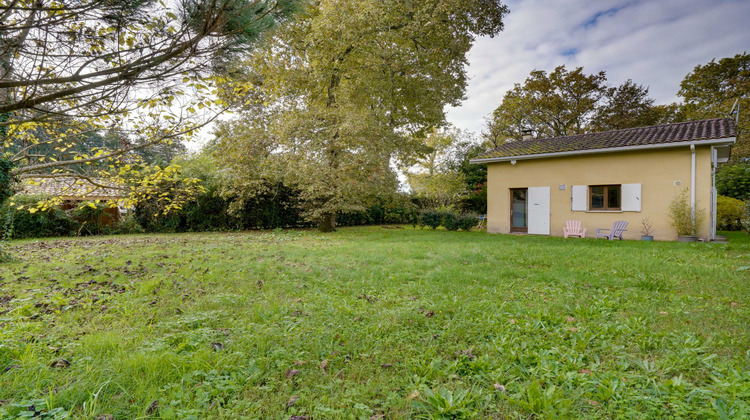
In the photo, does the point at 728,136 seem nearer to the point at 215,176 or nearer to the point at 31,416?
the point at 31,416

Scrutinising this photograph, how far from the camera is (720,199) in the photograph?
14617 millimetres

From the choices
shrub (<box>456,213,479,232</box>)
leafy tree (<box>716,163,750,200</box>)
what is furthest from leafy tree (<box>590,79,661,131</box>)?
shrub (<box>456,213,479,232</box>)

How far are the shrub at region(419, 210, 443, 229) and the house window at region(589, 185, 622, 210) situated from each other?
6299mm

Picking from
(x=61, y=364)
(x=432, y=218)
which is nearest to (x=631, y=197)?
(x=432, y=218)

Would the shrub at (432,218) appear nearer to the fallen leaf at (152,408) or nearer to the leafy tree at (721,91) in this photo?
the fallen leaf at (152,408)

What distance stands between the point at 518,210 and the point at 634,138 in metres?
4.88

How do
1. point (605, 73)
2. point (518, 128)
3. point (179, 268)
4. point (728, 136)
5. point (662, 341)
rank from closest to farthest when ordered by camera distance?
point (662, 341)
point (179, 268)
point (728, 136)
point (605, 73)
point (518, 128)

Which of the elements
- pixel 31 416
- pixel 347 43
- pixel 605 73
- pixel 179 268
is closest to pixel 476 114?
pixel 605 73

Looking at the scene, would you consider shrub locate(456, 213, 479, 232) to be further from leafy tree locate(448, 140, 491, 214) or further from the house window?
leafy tree locate(448, 140, 491, 214)

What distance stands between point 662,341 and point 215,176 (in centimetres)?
1529

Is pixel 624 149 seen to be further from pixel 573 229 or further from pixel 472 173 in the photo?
pixel 472 173

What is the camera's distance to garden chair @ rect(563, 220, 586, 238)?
1183 cm

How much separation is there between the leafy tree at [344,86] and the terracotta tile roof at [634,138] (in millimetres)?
4631

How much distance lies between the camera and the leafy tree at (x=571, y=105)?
22.4m
